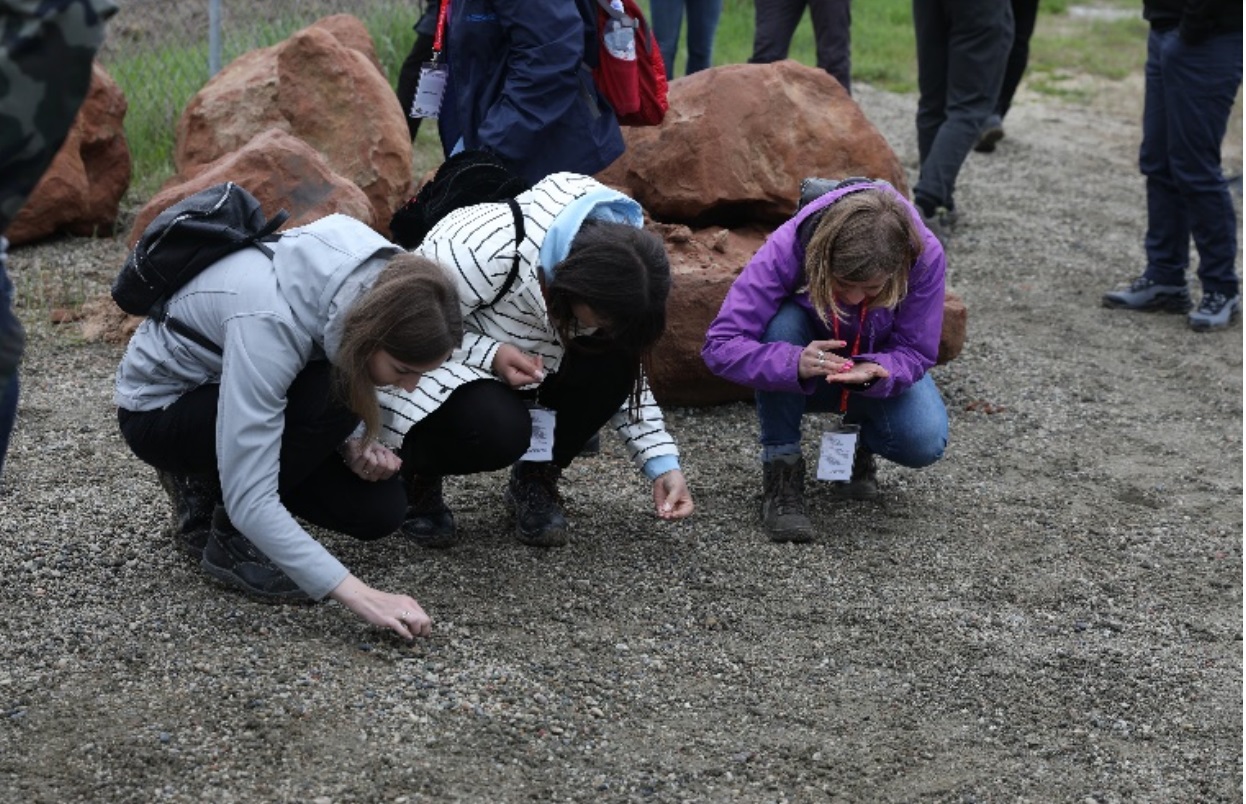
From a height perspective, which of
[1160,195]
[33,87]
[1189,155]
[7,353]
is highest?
[33,87]

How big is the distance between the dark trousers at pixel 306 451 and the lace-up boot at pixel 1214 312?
11.1ft

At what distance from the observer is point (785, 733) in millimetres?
2756

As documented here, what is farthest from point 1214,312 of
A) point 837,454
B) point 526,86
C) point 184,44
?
point 184,44

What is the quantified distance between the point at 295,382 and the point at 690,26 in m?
4.42

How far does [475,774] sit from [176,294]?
3.28ft

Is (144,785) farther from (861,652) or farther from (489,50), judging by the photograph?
→ (489,50)

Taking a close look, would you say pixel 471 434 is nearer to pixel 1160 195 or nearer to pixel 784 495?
pixel 784 495

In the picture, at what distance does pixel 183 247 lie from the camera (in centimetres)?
280

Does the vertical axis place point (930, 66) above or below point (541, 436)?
below

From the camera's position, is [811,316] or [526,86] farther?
[526,86]

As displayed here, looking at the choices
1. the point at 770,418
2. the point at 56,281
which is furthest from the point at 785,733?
the point at 56,281

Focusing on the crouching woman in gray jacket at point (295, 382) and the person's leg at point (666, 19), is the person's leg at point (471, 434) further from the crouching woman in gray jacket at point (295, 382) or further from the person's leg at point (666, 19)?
the person's leg at point (666, 19)

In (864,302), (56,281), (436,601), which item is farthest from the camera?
(56,281)

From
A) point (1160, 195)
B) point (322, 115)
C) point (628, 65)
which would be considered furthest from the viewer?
point (1160, 195)
